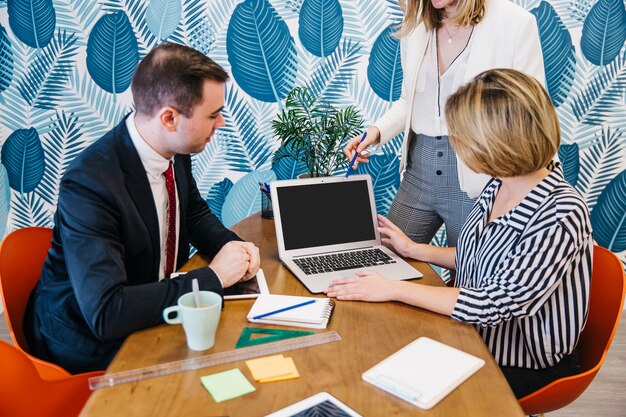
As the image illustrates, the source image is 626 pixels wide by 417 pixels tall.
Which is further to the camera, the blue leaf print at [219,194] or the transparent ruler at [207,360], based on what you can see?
the blue leaf print at [219,194]

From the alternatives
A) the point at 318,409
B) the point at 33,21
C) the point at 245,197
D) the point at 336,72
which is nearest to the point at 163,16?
the point at 33,21

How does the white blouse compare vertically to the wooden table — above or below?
above

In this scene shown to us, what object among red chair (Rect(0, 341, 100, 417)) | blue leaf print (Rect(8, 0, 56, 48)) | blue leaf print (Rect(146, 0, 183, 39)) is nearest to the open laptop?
red chair (Rect(0, 341, 100, 417))

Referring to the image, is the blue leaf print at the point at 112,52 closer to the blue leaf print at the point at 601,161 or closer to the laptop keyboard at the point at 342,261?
the laptop keyboard at the point at 342,261

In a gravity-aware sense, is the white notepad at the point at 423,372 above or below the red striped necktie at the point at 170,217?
below

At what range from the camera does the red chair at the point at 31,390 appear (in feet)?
3.80

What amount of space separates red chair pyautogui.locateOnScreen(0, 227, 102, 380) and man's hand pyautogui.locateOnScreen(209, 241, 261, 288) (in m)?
0.44

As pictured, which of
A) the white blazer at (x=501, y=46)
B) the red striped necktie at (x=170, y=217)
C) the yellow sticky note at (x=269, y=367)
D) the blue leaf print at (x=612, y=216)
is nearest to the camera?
the yellow sticky note at (x=269, y=367)

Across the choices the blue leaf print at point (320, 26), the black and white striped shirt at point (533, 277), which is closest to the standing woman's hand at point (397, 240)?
the black and white striped shirt at point (533, 277)

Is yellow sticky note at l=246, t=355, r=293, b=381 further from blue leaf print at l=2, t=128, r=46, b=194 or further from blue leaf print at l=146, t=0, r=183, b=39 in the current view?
blue leaf print at l=2, t=128, r=46, b=194

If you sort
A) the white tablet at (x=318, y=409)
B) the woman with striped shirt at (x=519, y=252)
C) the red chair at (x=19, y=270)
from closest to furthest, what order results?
1. the white tablet at (x=318, y=409)
2. the woman with striped shirt at (x=519, y=252)
3. the red chair at (x=19, y=270)

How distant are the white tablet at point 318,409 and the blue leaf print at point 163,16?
2414mm

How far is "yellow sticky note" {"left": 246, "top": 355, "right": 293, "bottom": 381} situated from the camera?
1.03 m

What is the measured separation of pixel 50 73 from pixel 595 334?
2764mm
